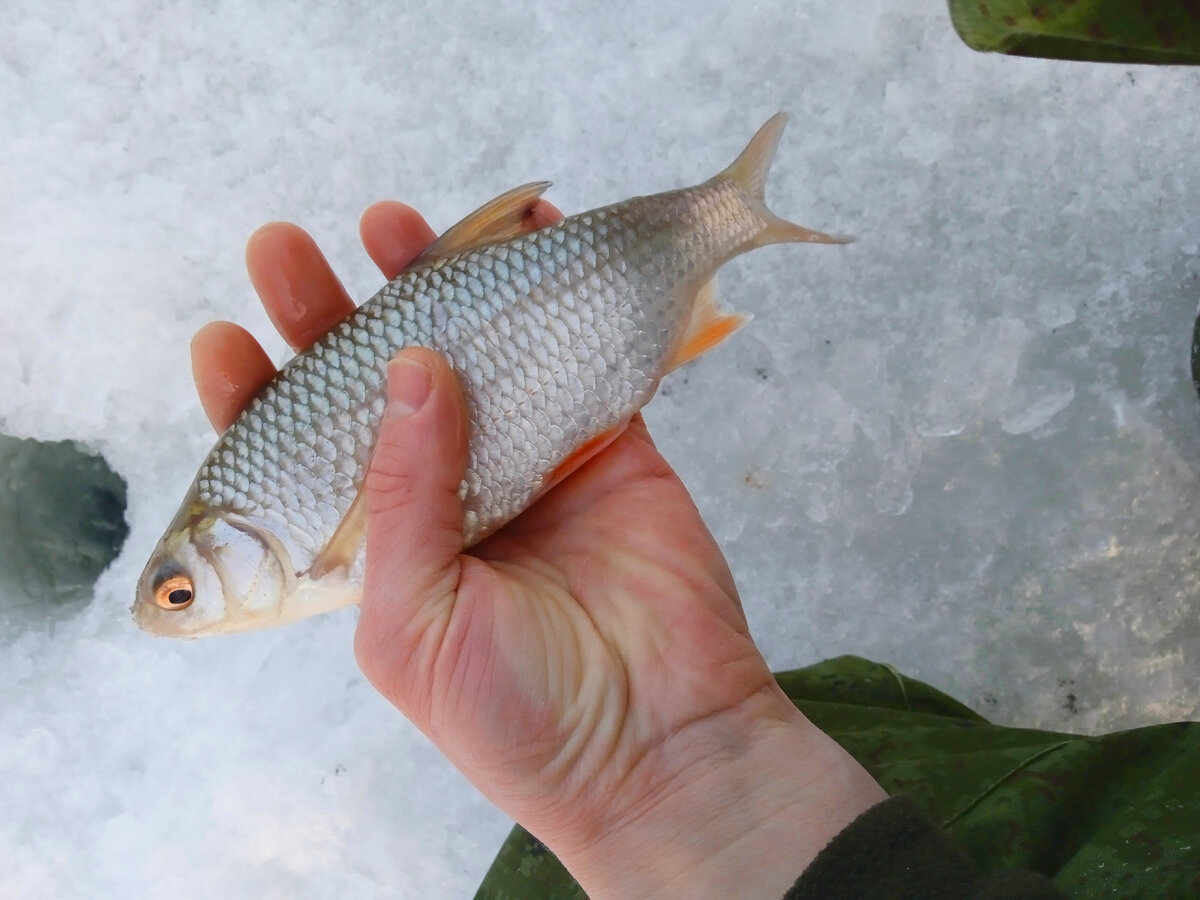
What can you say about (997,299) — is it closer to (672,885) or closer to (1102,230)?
(1102,230)

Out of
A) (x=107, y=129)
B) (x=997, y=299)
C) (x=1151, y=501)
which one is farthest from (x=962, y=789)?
(x=107, y=129)

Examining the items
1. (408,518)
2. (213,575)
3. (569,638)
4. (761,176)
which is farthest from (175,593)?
(761,176)

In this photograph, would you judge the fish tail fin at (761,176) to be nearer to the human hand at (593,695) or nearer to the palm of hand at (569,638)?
the palm of hand at (569,638)

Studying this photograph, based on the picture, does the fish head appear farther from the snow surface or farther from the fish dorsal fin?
the snow surface

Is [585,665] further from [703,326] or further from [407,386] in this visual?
[703,326]

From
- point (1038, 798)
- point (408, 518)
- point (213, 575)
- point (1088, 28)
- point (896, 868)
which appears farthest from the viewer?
point (1088, 28)

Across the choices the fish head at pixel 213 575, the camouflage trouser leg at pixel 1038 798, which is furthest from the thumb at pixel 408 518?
the camouflage trouser leg at pixel 1038 798

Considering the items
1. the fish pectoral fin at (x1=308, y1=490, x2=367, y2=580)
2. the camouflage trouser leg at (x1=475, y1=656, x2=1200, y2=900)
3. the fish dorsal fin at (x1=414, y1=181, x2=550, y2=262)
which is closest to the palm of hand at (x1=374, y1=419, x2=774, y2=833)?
the fish pectoral fin at (x1=308, y1=490, x2=367, y2=580)
